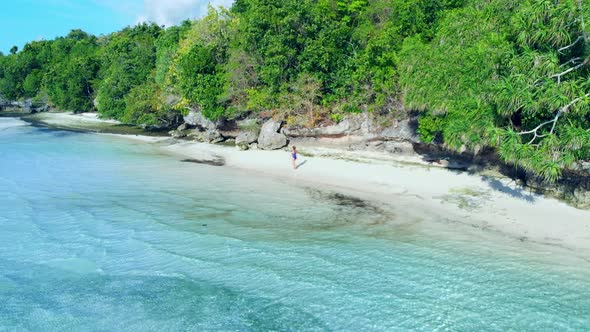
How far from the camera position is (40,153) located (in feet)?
97.0

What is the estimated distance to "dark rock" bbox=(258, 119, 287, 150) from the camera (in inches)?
1112

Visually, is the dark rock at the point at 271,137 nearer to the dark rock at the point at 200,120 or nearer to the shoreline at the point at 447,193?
the shoreline at the point at 447,193

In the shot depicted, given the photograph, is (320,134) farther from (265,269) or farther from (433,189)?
(265,269)

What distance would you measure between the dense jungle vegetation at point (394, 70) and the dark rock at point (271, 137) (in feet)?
3.63

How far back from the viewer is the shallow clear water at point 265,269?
8867 millimetres

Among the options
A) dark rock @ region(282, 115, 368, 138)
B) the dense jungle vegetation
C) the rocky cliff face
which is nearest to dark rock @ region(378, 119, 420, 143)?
the rocky cliff face

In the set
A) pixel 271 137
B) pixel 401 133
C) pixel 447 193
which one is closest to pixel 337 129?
pixel 401 133

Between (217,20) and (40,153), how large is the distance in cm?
1880

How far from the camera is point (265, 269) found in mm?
10922

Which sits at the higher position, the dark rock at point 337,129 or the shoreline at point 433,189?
the dark rock at point 337,129

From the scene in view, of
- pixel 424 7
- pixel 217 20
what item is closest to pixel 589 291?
pixel 424 7

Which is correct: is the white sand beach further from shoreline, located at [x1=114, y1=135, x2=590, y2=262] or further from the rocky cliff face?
the rocky cliff face

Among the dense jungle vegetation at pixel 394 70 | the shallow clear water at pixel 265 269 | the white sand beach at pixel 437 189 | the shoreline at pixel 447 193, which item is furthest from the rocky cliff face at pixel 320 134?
the shallow clear water at pixel 265 269

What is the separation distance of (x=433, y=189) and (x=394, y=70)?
906cm
